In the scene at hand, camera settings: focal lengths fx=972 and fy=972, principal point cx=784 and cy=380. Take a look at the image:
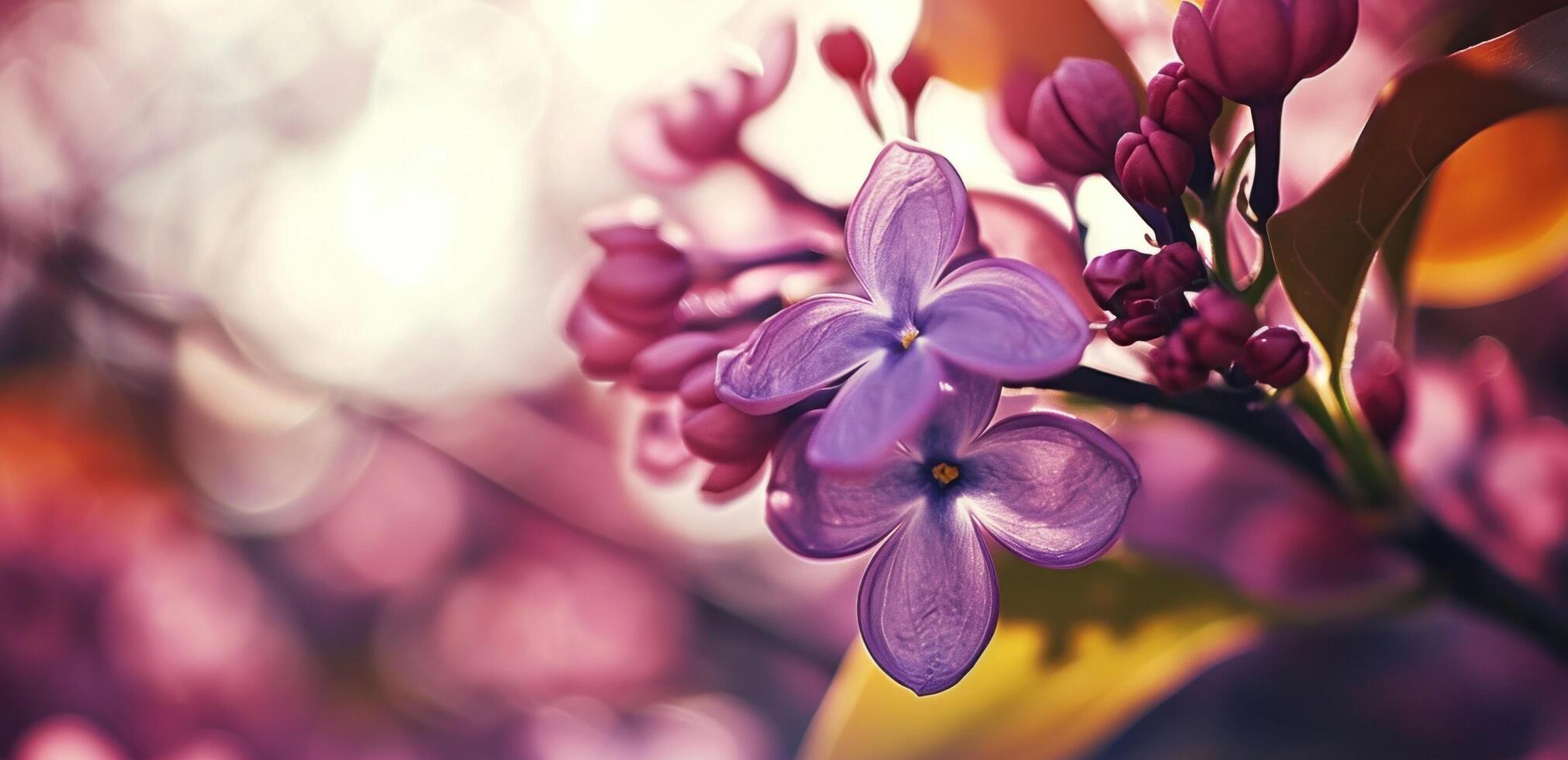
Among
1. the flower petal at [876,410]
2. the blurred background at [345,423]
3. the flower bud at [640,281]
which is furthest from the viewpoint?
the blurred background at [345,423]

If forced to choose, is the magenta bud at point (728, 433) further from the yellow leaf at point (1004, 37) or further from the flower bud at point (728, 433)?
the yellow leaf at point (1004, 37)

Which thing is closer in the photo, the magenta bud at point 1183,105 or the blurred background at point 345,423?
Answer: the magenta bud at point 1183,105

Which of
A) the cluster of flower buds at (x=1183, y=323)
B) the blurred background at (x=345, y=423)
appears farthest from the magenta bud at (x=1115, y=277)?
the blurred background at (x=345, y=423)

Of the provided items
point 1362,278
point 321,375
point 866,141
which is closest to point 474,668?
point 321,375

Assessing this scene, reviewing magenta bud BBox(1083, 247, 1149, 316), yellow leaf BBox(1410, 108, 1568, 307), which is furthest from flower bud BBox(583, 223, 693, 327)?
yellow leaf BBox(1410, 108, 1568, 307)

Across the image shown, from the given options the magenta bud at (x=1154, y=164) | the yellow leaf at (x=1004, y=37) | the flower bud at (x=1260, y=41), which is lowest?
the magenta bud at (x=1154, y=164)

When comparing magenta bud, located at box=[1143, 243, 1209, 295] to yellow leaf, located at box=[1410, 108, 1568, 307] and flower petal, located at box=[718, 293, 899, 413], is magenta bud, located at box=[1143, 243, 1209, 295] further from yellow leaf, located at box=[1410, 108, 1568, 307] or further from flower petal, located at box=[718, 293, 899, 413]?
yellow leaf, located at box=[1410, 108, 1568, 307]

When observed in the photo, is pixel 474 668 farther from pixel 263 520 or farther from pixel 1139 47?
pixel 1139 47
